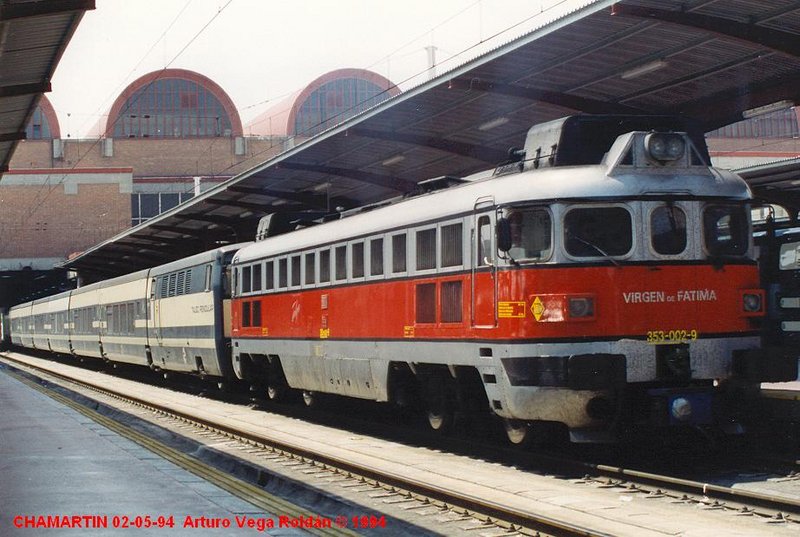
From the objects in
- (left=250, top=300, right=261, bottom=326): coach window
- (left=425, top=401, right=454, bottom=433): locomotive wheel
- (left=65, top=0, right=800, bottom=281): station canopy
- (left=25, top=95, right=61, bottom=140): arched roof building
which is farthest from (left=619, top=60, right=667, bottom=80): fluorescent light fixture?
(left=25, top=95, right=61, bottom=140): arched roof building

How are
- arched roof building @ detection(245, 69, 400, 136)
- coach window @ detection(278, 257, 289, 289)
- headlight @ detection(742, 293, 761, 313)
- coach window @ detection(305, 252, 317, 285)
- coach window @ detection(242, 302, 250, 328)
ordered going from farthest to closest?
1. arched roof building @ detection(245, 69, 400, 136)
2. coach window @ detection(242, 302, 250, 328)
3. coach window @ detection(278, 257, 289, 289)
4. coach window @ detection(305, 252, 317, 285)
5. headlight @ detection(742, 293, 761, 313)

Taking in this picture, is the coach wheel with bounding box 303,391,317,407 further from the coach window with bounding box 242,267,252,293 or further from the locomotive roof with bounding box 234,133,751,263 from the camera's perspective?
the locomotive roof with bounding box 234,133,751,263

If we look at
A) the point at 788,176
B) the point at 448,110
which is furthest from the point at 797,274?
the point at 448,110

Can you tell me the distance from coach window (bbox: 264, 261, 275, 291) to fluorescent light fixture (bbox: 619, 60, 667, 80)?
7079 millimetres

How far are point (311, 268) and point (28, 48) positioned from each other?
A: 590 centimetres

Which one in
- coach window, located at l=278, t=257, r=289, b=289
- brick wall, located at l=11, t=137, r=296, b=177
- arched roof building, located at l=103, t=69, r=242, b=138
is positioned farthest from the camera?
arched roof building, located at l=103, t=69, r=242, b=138

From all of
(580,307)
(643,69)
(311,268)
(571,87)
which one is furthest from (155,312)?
(580,307)

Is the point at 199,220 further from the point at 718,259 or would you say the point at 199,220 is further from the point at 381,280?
the point at 718,259

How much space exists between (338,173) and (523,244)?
15666mm

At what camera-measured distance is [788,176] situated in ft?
76.9

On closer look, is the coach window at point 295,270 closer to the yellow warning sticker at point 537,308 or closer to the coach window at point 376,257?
the coach window at point 376,257

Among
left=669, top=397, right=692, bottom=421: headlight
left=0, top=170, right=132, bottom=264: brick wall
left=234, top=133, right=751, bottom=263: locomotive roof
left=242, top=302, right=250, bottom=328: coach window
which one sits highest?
left=0, top=170, right=132, bottom=264: brick wall

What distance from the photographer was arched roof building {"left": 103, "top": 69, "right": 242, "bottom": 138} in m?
89.7

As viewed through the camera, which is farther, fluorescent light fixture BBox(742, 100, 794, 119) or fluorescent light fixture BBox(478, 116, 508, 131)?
fluorescent light fixture BBox(478, 116, 508, 131)
